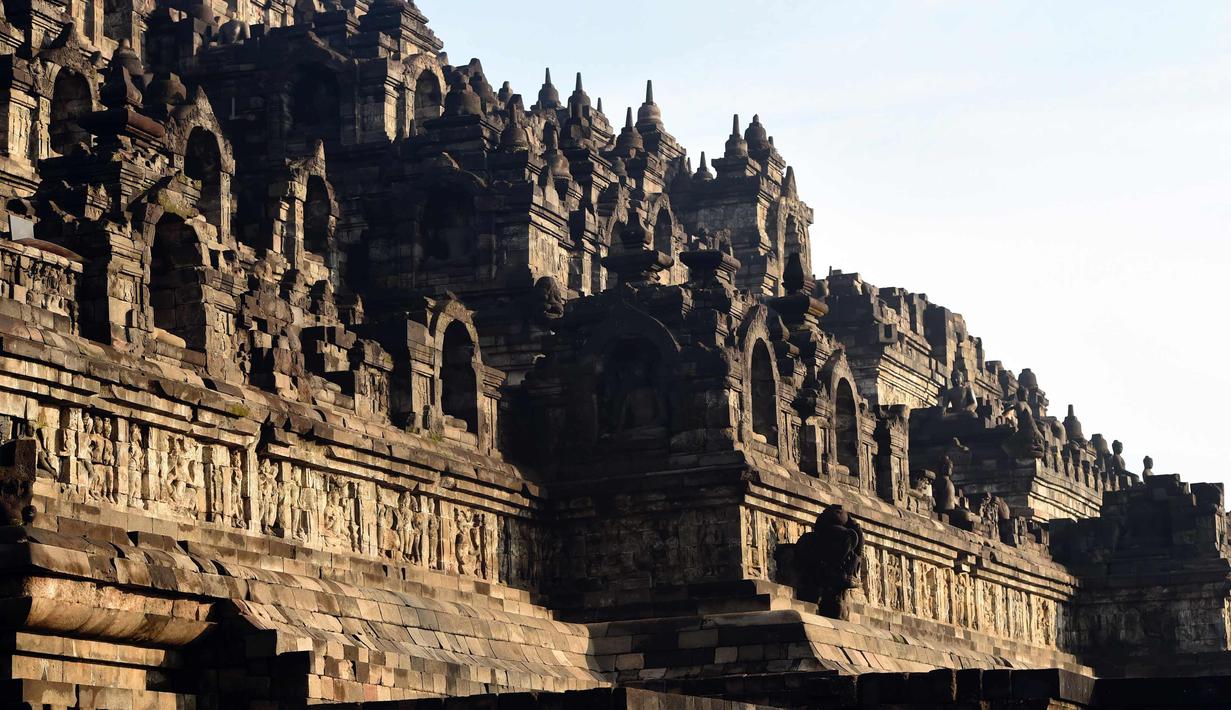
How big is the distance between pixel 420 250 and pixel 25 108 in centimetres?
1255

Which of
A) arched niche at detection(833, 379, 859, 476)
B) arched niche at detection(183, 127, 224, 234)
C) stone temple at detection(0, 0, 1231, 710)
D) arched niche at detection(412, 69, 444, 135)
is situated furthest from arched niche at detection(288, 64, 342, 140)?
arched niche at detection(833, 379, 859, 476)

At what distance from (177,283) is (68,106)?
12.9 m

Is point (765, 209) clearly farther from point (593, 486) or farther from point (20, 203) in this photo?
point (20, 203)

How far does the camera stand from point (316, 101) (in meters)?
69.5

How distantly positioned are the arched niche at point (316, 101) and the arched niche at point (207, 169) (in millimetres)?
12548

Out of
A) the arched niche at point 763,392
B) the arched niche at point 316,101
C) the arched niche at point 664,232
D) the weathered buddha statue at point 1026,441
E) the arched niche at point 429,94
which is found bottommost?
the arched niche at point 763,392

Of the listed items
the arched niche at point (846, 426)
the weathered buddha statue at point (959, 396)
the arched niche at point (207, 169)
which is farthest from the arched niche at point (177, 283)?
the weathered buddha statue at point (959, 396)

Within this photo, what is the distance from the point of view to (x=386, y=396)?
48719mm

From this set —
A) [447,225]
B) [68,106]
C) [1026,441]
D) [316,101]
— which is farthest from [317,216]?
[1026,441]

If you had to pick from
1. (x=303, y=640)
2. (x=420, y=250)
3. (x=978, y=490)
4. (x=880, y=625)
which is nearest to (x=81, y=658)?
(x=303, y=640)

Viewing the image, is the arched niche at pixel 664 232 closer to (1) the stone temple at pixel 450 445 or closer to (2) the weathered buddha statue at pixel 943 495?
(1) the stone temple at pixel 450 445

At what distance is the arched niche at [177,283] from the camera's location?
4319 cm

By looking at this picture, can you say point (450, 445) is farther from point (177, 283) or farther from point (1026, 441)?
point (1026, 441)

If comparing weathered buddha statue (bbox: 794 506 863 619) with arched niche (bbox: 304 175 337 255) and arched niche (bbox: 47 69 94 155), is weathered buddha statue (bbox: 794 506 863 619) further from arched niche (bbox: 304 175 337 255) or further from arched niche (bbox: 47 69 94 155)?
arched niche (bbox: 47 69 94 155)
